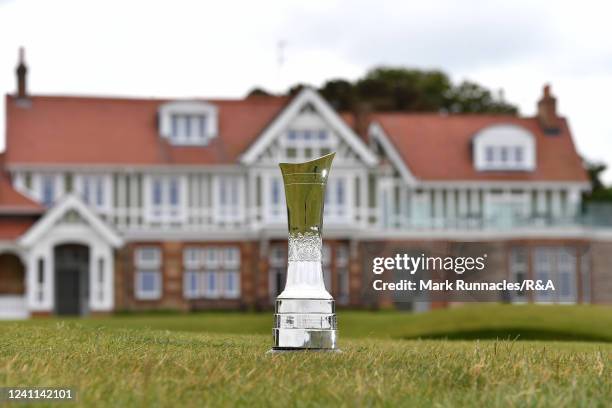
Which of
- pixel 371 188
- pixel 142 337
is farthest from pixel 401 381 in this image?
pixel 371 188

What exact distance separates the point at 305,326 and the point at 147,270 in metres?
37.3

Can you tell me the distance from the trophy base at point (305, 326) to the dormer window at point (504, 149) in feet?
137

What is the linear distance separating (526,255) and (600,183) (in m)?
23.8

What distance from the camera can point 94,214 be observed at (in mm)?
48156

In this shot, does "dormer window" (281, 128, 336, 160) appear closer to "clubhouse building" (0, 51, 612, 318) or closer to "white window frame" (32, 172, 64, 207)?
"clubhouse building" (0, 51, 612, 318)

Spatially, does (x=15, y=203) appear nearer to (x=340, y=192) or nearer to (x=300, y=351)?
(x=340, y=192)

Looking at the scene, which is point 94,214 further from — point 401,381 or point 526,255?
point 401,381

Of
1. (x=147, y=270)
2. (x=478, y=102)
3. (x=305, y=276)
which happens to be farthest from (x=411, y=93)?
(x=305, y=276)

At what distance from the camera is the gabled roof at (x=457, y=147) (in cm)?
5431

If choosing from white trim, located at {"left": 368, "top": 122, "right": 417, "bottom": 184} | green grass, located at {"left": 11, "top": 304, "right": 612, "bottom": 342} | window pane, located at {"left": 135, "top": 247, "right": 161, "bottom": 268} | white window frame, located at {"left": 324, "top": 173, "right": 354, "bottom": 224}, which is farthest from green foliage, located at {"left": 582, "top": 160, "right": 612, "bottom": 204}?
green grass, located at {"left": 11, "top": 304, "right": 612, "bottom": 342}

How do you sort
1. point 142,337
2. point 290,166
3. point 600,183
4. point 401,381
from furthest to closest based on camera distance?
point 600,183, point 142,337, point 290,166, point 401,381

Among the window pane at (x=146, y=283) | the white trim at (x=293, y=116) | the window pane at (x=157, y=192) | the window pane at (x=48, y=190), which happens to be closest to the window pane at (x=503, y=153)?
the white trim at (x=293, y=116)

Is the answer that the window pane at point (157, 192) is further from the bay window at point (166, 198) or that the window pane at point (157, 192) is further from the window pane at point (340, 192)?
the window pane at point (340, 192)

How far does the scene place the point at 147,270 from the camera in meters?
50.2
